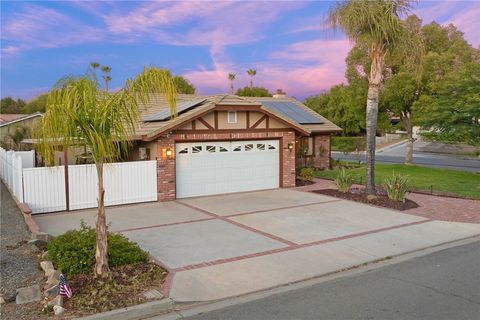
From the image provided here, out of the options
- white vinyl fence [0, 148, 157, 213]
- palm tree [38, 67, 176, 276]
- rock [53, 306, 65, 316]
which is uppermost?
→ palm tree [38, 67, 176, 276]

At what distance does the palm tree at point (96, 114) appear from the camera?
21.1 feet

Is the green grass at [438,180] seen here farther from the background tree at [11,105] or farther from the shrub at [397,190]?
the background tree at [11,105]

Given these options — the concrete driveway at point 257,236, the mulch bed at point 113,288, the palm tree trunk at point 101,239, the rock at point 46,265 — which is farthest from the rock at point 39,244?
the palm tree trunk at point 101,239

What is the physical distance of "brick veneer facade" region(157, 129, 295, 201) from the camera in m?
15.0

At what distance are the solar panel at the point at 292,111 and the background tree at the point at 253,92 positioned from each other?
4042cm

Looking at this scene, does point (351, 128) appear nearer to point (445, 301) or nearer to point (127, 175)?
point (127, 175)

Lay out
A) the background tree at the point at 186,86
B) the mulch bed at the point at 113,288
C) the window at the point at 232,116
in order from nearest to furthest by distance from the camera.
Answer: the mulch bed at the point at 113,288, the window at the point at 232,116, the background tree at the point at 186,86

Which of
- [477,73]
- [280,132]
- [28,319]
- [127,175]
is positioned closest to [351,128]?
[477,73]

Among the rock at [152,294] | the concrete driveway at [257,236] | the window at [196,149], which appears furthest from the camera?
the window at [196,149]

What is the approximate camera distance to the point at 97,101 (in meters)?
6.66

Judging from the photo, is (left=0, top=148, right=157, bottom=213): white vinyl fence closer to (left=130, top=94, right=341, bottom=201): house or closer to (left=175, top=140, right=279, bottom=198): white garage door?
(left=130, top=94, right=341, bottom=201): house

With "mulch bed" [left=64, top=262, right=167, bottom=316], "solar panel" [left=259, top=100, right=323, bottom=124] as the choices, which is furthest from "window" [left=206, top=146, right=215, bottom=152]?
"mulch bed" [left=64, top=262, right=167, bottom=316]

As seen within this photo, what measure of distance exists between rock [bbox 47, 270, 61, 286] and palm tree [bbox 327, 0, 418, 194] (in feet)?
37.9

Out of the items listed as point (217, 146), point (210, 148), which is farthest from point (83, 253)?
point (217, 146)
